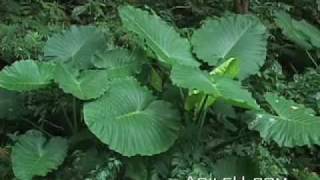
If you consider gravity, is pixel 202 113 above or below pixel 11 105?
above

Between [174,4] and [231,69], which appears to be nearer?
[231,69]

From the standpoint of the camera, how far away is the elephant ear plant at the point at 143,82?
2965 mm

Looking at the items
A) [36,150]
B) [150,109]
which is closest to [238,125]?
[150,109]

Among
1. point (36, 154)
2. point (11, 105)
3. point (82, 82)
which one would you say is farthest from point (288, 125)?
point (11, 105)

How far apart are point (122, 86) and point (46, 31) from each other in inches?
54.0

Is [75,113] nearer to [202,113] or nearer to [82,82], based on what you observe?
[82,82]

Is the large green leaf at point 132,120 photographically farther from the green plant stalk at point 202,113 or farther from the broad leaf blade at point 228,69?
the broad leaf blade at point 228,69

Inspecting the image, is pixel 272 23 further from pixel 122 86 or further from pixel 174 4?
pixel 122 86

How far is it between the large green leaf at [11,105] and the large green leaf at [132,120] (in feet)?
2.18

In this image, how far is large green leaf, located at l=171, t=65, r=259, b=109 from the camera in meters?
2.94

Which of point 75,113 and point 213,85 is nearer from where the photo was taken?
point 213,85

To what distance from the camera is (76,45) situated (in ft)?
12.2

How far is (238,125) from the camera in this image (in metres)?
3.44

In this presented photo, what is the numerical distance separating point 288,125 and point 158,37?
3.22 ft
